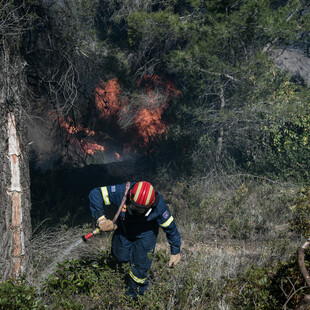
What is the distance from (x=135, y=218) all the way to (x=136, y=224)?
11 cm

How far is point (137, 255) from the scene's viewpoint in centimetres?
391

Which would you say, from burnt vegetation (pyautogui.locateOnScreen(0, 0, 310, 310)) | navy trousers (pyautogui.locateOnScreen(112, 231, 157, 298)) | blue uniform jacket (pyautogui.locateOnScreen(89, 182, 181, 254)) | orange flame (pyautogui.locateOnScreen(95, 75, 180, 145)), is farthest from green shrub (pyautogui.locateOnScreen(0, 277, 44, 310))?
orange flame (pyautogui.locateOnScreen(95, 75, 180, 145))

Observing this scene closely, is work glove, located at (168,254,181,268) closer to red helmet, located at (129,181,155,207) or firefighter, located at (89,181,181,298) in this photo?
firefighter, located at (89,181,181,298)

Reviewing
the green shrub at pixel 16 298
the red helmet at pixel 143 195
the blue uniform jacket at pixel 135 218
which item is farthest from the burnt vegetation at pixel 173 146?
the red helmet at pixel 143 195

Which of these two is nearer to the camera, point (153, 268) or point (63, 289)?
point (63, 289)

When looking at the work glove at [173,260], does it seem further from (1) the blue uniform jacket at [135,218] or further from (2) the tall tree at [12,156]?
(2) the tall tree at [12,156]

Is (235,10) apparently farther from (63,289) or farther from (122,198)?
(63,289)

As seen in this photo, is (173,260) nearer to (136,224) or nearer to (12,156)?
(136,224)

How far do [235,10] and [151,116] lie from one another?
5.06 m

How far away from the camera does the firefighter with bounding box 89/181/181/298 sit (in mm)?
3445

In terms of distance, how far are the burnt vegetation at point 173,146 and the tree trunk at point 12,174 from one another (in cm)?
2

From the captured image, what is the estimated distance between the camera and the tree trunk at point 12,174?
3.51 meters

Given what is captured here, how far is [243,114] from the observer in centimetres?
834

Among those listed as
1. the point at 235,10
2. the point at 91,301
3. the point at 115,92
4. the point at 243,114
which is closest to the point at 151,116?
the point at 115,92
